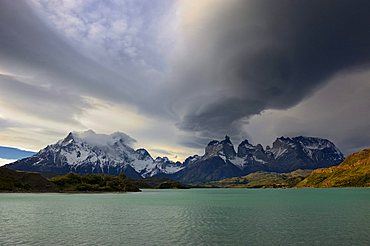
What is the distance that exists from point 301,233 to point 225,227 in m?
21.0

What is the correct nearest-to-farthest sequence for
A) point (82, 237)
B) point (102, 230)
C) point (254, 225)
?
1. point (82, 237)
2. point (102, 230)
3. point (254, 225)

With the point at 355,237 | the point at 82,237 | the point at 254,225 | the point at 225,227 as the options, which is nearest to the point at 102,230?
the point at 82,237

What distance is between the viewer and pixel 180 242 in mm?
66688

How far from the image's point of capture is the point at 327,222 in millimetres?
93750

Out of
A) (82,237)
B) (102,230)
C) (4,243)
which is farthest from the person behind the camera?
(102,230)

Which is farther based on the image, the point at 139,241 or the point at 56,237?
the point at 56,237

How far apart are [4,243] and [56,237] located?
10862mm

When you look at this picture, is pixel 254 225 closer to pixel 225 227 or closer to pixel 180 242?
pixel 225 227

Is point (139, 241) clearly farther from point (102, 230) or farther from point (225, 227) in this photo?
point (225, 227)

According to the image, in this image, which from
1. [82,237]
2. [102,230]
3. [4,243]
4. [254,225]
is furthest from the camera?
[254,225]

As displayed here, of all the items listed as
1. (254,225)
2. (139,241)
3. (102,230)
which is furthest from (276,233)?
(102,230)

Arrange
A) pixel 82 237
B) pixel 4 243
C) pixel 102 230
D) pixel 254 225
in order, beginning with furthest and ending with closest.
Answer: pixel 254 225
pixel 102 230
pixel 82 237
pixel 4 243

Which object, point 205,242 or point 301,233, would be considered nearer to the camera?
point 205,242

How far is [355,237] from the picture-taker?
68.8 meters
